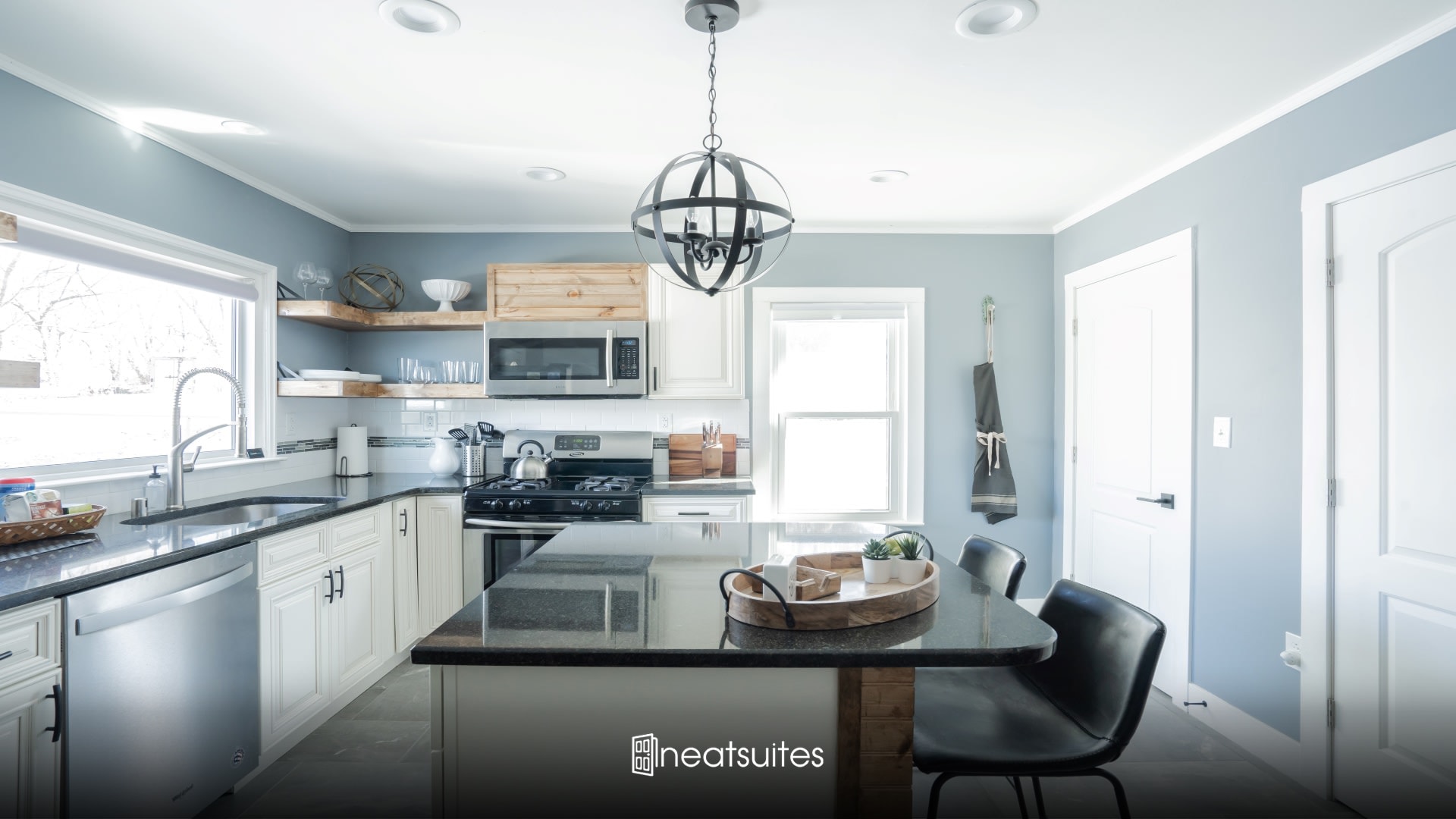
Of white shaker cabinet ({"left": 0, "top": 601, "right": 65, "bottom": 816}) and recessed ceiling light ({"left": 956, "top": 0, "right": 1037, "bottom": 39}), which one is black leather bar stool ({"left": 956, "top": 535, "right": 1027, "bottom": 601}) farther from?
white shaker cabinet ({"left": 0, "top": 601, "right": 65, "bottom": 816})

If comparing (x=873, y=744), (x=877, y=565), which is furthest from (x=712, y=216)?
(x=873, y=744)

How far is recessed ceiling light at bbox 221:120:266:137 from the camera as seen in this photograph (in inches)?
104

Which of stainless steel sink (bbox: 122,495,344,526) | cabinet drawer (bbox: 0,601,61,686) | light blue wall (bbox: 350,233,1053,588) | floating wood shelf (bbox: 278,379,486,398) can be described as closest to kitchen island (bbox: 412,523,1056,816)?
cabinet drawer (bbox: 0,601,61,686)

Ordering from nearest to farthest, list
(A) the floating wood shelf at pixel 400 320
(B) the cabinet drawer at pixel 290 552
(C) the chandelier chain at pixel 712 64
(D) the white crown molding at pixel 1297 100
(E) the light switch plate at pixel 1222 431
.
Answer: (C) the chandelier chain at pixel 712 64, (D) the white crown molding at pixel 1297 100, (B) the cabinet drawer at pixel 290 552, (E) the light switch plate at pixel 1222 431, (A) the floating wood shelf at pixel 400 320

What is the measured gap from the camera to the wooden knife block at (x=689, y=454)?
417 cm

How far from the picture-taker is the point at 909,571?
1654 millimetres

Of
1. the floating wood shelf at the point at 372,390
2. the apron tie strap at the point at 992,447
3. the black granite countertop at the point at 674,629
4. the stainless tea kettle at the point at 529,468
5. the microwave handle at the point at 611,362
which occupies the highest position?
the microwave handle at the point at 611,362

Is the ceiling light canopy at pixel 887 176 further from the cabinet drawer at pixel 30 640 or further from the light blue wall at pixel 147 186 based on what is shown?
the cabinet drawer at pixel 30 640

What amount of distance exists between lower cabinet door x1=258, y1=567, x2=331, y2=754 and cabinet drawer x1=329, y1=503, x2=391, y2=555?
0.14 m

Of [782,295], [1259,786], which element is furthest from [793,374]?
[1259,786]

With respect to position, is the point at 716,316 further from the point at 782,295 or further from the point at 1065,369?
the point at 1065,369

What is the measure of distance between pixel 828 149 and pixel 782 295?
4.17 ft

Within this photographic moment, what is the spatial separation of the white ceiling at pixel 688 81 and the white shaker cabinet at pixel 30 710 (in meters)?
1.58

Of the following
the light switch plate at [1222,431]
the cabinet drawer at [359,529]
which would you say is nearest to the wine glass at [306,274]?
the cabinet drawer at [359,529]
